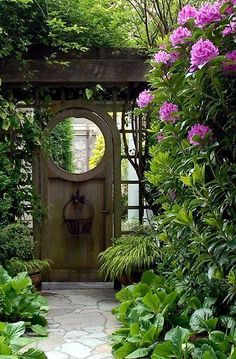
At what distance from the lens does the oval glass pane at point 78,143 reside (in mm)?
5713

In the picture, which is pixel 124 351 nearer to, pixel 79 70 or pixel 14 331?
pixel 14 331

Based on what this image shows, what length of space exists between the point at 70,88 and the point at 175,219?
10.1 feet

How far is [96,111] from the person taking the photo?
569 centimetres

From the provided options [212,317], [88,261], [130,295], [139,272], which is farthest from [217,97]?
[88,261]

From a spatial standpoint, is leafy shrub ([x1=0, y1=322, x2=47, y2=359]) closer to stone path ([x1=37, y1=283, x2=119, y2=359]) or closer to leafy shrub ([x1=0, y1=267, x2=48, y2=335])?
stone path ([x1=37, y1=283, x2=119, y2=359])

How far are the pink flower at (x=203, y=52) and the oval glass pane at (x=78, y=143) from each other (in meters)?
3.14

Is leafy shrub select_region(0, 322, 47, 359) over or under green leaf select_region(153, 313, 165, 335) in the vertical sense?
under

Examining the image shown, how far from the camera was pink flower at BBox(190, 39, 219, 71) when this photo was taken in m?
2.61

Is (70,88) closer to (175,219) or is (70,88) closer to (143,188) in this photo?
(143,188)

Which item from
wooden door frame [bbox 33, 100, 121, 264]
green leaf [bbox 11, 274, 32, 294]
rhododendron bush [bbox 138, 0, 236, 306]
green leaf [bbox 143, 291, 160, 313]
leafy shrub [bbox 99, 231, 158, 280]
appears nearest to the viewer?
rhododendron bush [bbox 138, 0, 236, 306]

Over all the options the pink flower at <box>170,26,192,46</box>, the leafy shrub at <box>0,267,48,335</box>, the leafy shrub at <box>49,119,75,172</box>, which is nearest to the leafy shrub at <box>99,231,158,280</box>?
the leafy shrub at <box>0,267,48,335</box>

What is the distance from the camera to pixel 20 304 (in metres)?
3.91

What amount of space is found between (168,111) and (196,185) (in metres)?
0.58

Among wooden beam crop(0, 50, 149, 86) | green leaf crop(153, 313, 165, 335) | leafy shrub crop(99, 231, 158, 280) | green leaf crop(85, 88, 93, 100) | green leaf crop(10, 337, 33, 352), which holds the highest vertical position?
wooden beam crop(0, 50, 149, 86)
